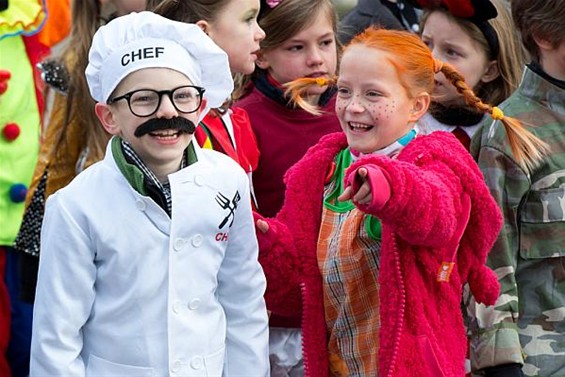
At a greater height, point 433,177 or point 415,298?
point 433,177

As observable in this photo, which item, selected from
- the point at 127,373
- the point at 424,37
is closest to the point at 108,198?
the point at 127,373

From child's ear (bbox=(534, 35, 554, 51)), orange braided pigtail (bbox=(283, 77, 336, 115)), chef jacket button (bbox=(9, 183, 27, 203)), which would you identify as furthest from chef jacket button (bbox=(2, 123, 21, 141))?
child's ear (bbox=(534, 35, 554, 51))

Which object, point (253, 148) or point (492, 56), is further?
point (492, 56)

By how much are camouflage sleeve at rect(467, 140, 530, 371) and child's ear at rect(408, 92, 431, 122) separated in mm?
369

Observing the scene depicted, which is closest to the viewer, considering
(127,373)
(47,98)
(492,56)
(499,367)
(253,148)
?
(127,373)

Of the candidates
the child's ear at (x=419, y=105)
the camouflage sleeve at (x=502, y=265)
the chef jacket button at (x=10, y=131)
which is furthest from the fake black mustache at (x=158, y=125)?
the chef jacket button at (x=10, y=131)

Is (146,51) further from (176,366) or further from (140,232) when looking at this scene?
(176,366)

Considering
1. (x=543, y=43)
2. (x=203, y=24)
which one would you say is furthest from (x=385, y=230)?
(x=203, y=24)

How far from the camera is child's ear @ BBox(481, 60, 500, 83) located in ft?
18.0

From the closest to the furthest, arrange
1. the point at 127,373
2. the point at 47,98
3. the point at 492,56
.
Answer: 1. the point at 127,373
2. the point at 492,56
3. the point at 47,98

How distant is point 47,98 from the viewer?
6.42m

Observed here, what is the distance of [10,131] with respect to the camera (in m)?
6.20

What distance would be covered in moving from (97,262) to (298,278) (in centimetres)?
84

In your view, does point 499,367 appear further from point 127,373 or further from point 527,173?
point 127,373
